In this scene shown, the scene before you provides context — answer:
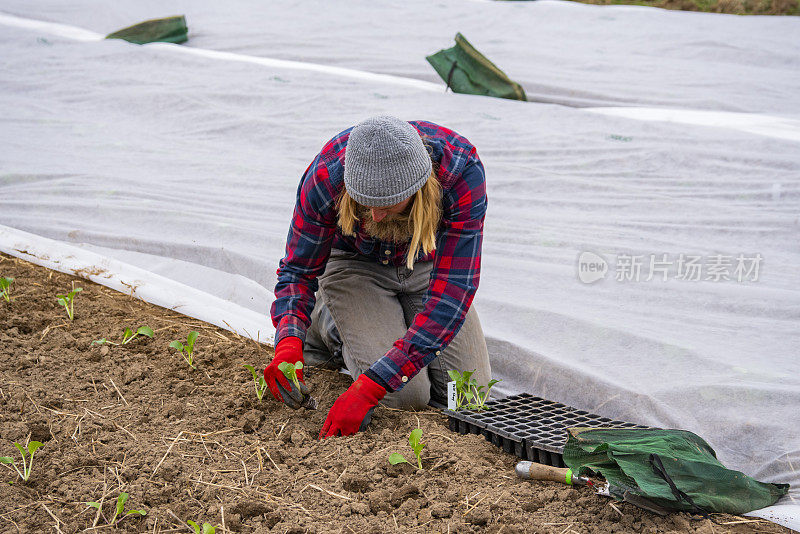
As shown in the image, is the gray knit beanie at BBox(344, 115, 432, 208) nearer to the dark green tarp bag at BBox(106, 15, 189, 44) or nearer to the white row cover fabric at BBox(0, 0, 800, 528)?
the white row cover fabric at BBox(0, 0, 800, 528)

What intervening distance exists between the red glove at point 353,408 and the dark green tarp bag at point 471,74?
3184mm

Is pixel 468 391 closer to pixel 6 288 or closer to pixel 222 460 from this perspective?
pixel 222 460

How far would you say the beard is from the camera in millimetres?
2025

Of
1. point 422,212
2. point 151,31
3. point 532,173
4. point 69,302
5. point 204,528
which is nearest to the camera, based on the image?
point 204,528

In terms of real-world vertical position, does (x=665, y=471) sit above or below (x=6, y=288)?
above

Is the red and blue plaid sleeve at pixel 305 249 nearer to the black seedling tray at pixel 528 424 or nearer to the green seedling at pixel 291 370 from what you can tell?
the green seedling at pixel 291 370

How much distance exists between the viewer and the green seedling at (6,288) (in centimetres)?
271

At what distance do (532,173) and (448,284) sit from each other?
1.75m

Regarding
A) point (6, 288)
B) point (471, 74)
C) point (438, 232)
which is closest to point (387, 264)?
point (438, 232)

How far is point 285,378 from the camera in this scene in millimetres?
2266

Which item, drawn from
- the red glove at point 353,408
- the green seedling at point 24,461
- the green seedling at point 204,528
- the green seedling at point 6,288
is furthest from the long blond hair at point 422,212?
the green seedling at point 6,288

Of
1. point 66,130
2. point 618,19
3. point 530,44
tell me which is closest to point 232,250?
point 66,130

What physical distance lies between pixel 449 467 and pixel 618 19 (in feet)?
18.0

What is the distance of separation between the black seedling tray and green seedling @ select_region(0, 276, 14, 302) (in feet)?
6.03
